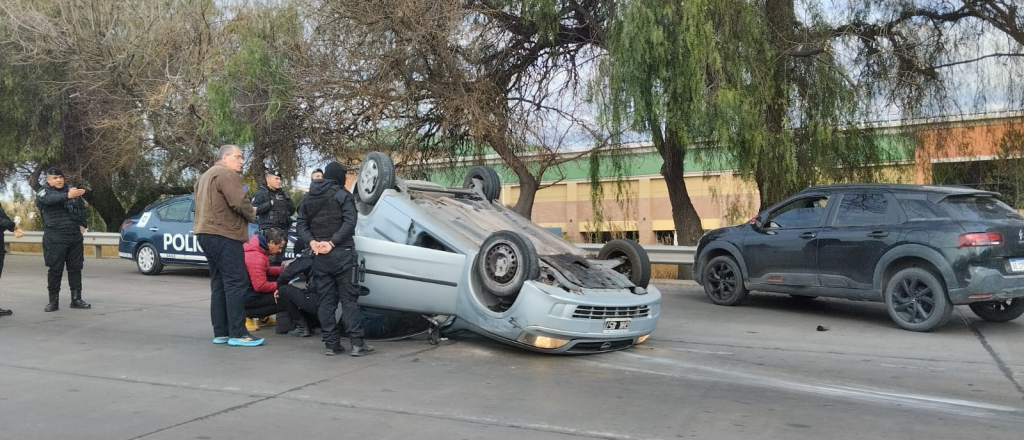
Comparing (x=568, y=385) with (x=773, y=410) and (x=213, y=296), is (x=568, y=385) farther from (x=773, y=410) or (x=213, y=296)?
(x=213, y=296)

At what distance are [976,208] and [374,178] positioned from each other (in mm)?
6304

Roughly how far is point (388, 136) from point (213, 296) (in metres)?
9.27

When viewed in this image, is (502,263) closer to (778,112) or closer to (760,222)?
(760,222)

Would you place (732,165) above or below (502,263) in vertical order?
above

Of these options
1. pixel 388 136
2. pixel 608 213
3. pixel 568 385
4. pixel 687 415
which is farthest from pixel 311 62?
pixel 687 415

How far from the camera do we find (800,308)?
10812 millimetres

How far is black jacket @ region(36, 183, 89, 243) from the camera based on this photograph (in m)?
9.27

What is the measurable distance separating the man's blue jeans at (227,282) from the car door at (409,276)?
41.1 inches

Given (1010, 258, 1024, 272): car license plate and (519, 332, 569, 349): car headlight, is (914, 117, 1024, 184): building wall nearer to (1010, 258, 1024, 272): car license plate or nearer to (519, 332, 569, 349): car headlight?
(1010, 258, 1024, 272): car license plate

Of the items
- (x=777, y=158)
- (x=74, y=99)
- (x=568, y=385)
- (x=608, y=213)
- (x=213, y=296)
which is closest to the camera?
(x=568, y=385)

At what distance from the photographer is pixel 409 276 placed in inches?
Answer: 291

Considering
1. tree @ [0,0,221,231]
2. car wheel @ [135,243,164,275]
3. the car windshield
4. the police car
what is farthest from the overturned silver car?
tree @ [0,0,221,231]

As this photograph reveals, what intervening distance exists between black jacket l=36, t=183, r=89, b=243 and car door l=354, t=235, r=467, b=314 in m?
3.92

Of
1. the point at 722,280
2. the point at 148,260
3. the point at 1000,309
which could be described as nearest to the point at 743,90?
the point at 722,280
